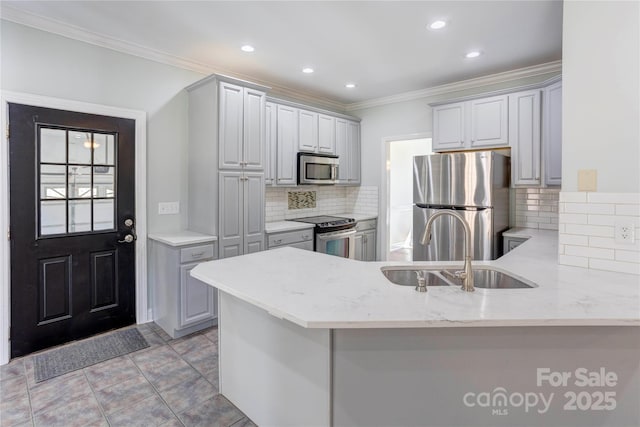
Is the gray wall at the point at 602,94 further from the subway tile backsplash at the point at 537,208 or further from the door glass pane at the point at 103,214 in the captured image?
the door glass pane at the point at 103,214

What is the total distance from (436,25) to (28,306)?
407 centimetres

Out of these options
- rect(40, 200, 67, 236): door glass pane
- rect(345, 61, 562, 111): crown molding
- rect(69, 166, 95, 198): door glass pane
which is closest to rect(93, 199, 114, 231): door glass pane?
rect(69, 166, 95, 198): door glass pane

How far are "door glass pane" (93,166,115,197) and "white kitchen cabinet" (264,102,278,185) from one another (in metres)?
1.61

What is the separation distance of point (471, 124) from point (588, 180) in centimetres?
224

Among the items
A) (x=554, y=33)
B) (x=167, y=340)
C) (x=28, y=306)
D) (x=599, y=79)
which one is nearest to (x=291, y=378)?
(x=167, y=340)

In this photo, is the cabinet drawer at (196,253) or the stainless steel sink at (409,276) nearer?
the stainless steel sink at (409,276)

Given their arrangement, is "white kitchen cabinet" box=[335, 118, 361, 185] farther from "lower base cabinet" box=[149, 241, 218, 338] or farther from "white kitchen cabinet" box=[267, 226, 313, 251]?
"lower base cabinet" box=[149, 241, 218, 338]

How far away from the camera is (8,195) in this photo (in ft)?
8.41

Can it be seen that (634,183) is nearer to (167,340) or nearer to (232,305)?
(232,305)

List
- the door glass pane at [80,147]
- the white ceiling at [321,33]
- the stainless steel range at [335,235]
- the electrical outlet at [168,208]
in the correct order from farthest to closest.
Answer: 1. the stainless steel range at [335,235]
2. the electrical outlet at [168,208]
3. the door glass pane at [80,147]
4. the white ceiling at [321,33]

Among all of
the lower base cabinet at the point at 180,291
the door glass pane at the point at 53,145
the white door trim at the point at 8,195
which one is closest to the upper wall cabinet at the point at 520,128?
the lower base cabinet at the point at 180,291

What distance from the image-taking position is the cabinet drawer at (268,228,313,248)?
3.86m

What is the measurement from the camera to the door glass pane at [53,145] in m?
2.72

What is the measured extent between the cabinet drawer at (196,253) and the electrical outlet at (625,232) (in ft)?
10.0
